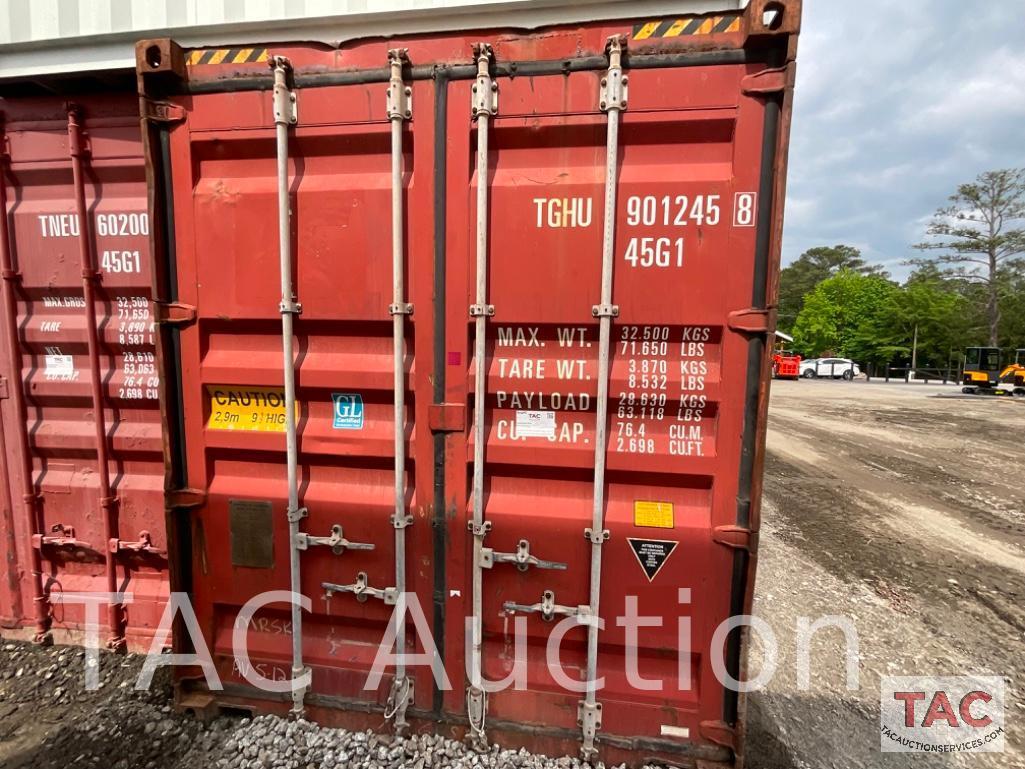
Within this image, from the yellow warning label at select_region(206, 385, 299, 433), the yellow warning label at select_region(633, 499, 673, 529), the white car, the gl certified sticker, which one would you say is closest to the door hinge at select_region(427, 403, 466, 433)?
the gl certified sticker

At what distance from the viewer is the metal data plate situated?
8.39ft

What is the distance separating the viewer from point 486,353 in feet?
7.84

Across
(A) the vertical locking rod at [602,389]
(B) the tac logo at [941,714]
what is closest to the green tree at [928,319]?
(B) the tac logo at [941,714]

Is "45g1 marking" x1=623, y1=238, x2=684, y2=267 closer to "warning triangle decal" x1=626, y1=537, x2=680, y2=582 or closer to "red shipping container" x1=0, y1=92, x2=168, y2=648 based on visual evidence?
"warning triangle decal" x1=626, y1=537, x2=680, y2=582

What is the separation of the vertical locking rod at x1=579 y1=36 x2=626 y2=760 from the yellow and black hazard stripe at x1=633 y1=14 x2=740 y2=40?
0.16m

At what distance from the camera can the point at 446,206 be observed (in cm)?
232

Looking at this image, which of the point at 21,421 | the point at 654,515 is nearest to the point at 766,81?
the point at 654,515

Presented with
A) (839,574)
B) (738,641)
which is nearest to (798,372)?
(839,574)

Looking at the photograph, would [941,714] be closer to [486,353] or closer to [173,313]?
[486,353]

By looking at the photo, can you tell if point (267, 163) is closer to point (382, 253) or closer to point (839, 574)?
point (382, 253)

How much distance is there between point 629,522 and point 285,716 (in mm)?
2172

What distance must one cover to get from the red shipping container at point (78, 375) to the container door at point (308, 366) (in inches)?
32.8

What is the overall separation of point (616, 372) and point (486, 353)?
2.13 feet

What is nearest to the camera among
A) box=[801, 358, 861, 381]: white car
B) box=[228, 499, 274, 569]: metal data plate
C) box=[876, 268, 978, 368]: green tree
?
box=[228, 499, 274, 569]: metal data plate
